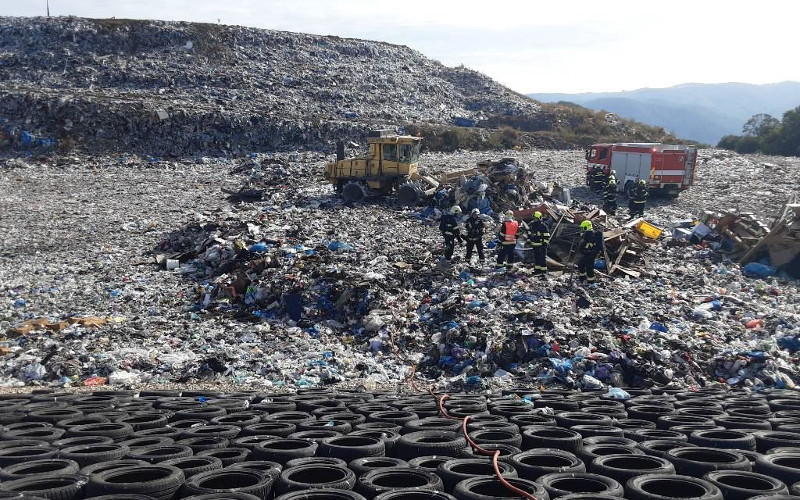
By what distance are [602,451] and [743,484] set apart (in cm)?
109

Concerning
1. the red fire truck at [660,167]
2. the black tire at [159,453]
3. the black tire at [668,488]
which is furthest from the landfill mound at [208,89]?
the black tire at [668,488]

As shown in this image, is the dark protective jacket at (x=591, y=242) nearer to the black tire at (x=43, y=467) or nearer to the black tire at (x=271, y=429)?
the black tire at (x=271, y=429)

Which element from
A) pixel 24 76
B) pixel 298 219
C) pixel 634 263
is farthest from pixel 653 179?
pixel 24 76

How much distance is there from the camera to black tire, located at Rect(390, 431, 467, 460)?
554cm

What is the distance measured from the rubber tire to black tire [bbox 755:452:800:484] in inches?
161

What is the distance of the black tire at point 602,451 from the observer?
17.5ft

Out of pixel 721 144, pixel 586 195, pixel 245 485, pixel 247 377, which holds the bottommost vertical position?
pixel 247 377

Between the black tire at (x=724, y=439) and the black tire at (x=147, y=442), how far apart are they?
176 inches

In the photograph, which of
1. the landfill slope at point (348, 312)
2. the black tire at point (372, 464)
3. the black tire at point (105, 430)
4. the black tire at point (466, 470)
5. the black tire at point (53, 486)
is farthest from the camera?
the landfill slope at point (348, 312)

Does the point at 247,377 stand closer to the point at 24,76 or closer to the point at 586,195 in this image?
the point at 586,195

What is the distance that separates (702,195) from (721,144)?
904 inches

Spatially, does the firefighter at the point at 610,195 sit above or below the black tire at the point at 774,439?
above

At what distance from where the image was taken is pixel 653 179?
21562 millimetres

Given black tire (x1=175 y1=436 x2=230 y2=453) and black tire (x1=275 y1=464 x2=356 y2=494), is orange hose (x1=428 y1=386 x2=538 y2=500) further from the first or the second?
black tire (x1=175 y1=436 x2=230 y2=453)
